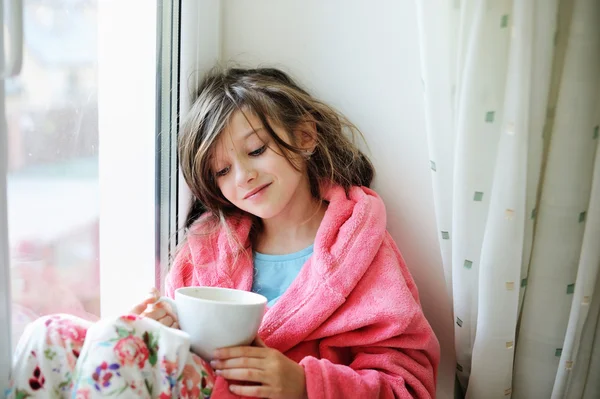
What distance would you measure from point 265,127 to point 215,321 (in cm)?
40

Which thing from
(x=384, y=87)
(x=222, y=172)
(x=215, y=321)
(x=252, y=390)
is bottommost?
(x=252, y=390)

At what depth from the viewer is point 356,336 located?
891 millimetres

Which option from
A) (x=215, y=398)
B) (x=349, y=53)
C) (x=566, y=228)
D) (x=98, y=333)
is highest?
(x=349, y=53)

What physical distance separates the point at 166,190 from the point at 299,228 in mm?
274

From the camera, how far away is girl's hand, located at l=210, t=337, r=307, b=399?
724 millimetres

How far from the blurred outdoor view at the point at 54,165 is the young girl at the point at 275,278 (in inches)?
6.1

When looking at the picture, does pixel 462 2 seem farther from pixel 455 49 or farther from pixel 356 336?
pixel 356 336

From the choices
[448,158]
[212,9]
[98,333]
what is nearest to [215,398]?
[98,333]

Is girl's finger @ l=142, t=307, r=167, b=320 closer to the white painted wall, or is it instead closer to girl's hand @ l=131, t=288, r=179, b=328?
girl's hand @ l=131, t=288, r=179, b=328

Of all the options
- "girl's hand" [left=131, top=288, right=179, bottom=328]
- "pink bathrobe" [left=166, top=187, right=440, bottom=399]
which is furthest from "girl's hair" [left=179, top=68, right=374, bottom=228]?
"girl's hand" [left=131, top=288, right=179, bottom=328]

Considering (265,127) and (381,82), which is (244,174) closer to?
(265,127)

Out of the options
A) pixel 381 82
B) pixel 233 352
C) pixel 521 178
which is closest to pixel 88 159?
pixel 233 352

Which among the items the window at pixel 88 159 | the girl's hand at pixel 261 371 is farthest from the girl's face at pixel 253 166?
the girl's hand at pixel 261 371

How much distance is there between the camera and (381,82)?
1.07 m
